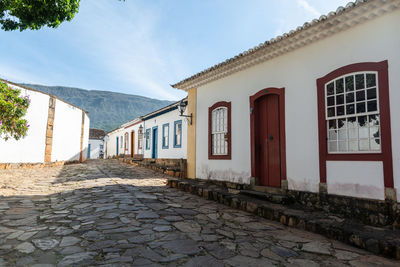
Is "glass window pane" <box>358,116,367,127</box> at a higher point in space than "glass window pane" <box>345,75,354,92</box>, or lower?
lower

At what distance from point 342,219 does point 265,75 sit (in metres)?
3.91

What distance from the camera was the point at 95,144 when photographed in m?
37.1

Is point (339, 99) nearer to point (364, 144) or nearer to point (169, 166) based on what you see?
point (364, 144)

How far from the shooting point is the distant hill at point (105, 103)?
11977 cm

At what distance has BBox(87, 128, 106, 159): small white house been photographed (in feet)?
120

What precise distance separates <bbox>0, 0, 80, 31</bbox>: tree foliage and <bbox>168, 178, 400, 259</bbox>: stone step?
5.52m

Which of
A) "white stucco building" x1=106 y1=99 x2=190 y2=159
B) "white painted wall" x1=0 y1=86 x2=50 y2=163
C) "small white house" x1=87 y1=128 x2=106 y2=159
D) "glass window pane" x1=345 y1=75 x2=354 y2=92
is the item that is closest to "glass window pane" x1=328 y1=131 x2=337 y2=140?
"glass window pane" x1=345 y1=75 x2=354 y2=92

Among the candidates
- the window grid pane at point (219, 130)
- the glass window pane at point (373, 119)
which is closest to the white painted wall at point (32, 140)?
the window grid pane at point (219, 130)

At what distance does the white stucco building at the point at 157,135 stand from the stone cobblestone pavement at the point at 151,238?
5371mm

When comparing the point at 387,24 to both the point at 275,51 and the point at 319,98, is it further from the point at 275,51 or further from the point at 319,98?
the point at 275,51

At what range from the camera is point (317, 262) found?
2.96 metres

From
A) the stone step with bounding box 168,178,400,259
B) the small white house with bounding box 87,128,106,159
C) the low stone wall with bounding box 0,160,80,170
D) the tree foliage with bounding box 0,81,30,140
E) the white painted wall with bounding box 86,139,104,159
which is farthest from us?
the white painted wall with bounding box 86,139,104,159

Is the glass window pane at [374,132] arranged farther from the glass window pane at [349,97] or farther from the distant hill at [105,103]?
the distant hill at [105,103]

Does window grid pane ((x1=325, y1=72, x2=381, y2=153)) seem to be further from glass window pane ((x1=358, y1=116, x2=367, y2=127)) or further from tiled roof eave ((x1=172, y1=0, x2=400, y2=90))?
tiled roof eave ((x1=172, y1=0, x2=400, y2=90))
